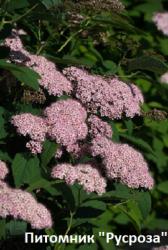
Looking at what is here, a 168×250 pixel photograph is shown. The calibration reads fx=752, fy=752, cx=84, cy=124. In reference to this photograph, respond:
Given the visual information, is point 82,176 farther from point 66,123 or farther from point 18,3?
point 18,3

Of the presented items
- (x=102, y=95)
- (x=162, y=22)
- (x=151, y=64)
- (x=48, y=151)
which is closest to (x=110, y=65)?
(x=151, y=64)

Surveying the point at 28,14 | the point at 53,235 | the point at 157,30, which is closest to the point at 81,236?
the point at 53,235

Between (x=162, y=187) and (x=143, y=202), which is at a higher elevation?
(x=143, y=202)

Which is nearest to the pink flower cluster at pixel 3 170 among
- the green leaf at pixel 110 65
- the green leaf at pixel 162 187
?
the green leaf at pixel 110 65

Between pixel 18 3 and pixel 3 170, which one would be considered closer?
pixel 3 170

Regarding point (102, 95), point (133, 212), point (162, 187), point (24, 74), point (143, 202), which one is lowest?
point (162, 187)

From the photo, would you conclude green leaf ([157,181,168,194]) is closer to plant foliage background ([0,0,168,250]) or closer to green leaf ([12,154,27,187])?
plant foliage background ([0,0,168,250])

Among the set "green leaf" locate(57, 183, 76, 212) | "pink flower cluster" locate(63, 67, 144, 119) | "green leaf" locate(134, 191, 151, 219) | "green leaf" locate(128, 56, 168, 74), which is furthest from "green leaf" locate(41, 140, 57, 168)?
"green leaf" locate(128, 56, 168, 74)

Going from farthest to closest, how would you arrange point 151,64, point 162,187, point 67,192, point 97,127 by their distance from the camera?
point 162,187 < point 151,64 < point 97,127 < point 67,192
